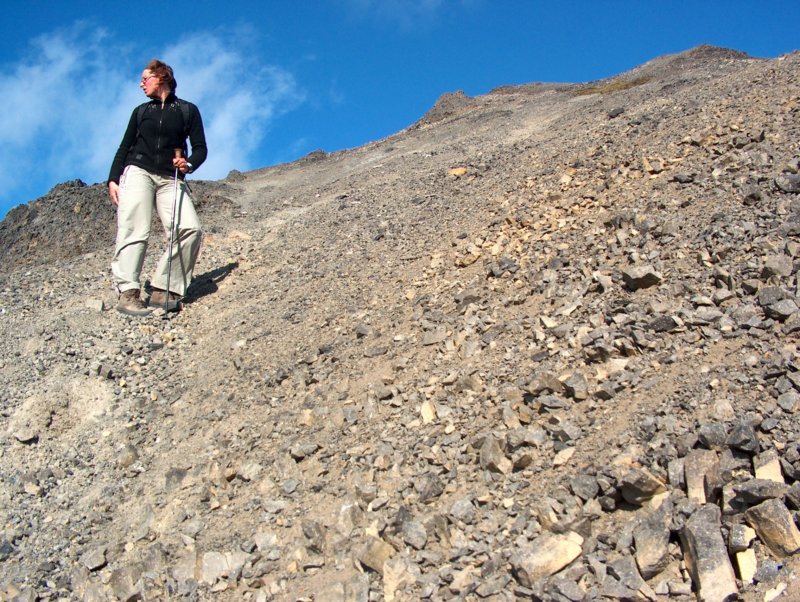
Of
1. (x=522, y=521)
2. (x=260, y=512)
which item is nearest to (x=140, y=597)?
(x=260, y=512)

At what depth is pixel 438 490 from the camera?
501cm

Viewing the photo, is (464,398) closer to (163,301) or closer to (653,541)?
(653,541)

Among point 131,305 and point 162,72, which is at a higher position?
point 162,72

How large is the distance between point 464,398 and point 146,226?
16.3ft

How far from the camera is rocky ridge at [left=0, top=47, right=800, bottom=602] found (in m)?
4.35

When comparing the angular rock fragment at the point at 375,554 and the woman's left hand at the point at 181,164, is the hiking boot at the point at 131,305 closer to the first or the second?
the woman's left hand at the point at 181,164

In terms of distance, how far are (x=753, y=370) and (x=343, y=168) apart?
14.9 metres

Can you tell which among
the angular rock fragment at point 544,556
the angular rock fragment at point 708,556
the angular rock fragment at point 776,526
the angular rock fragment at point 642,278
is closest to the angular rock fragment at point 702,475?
the angular rock fragment at point 708,556

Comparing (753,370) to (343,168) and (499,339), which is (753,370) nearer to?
(499,339)

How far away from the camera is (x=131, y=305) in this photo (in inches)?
356

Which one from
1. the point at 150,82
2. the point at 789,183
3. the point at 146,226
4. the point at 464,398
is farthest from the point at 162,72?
the point at 789,183

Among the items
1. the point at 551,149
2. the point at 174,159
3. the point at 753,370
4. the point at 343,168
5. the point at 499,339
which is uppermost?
the point at 343,168

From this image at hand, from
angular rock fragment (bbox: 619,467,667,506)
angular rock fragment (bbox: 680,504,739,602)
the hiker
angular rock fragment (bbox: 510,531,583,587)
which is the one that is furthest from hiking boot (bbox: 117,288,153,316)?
angular rock fragment (bbox: 680,504,739,602)

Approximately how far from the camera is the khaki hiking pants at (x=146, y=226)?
351 inches
